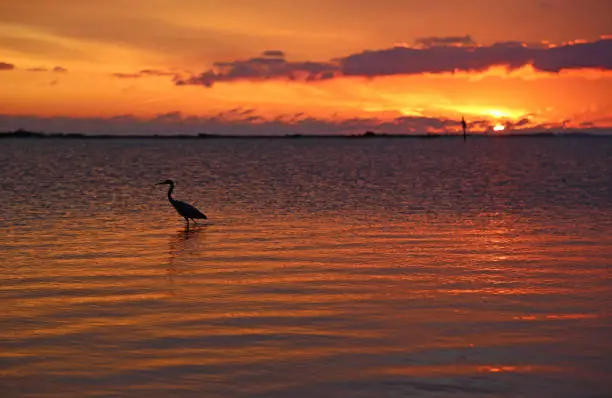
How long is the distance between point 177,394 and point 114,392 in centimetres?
70

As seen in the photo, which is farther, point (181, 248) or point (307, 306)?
point (181, 248)

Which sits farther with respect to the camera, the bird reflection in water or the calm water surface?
the bird reflection in water

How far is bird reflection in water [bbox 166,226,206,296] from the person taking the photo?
16.8 m

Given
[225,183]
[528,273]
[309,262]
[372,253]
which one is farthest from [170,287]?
[225,183]

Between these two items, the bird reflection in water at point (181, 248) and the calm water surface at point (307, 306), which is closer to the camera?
the calm water surface at point (307, 306)

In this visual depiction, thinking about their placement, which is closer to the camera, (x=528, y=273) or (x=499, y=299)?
(x=499, y=299)

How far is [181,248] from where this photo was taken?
67.2 feet

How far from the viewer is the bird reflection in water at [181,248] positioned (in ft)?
55.2

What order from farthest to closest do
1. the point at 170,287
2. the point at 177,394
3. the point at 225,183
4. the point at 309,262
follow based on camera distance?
1. the point at 225,183
2. the point at 309,262
3. the point at 170,287
4. the point at 177,394

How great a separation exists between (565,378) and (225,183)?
39.8 metres

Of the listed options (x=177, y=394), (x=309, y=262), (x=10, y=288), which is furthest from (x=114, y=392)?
(x=309, y=262)

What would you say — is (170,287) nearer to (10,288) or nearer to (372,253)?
(10,288)

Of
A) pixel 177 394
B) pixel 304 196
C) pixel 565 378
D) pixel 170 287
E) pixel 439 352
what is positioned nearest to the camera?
pixel 177 394

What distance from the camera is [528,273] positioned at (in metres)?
16.2
